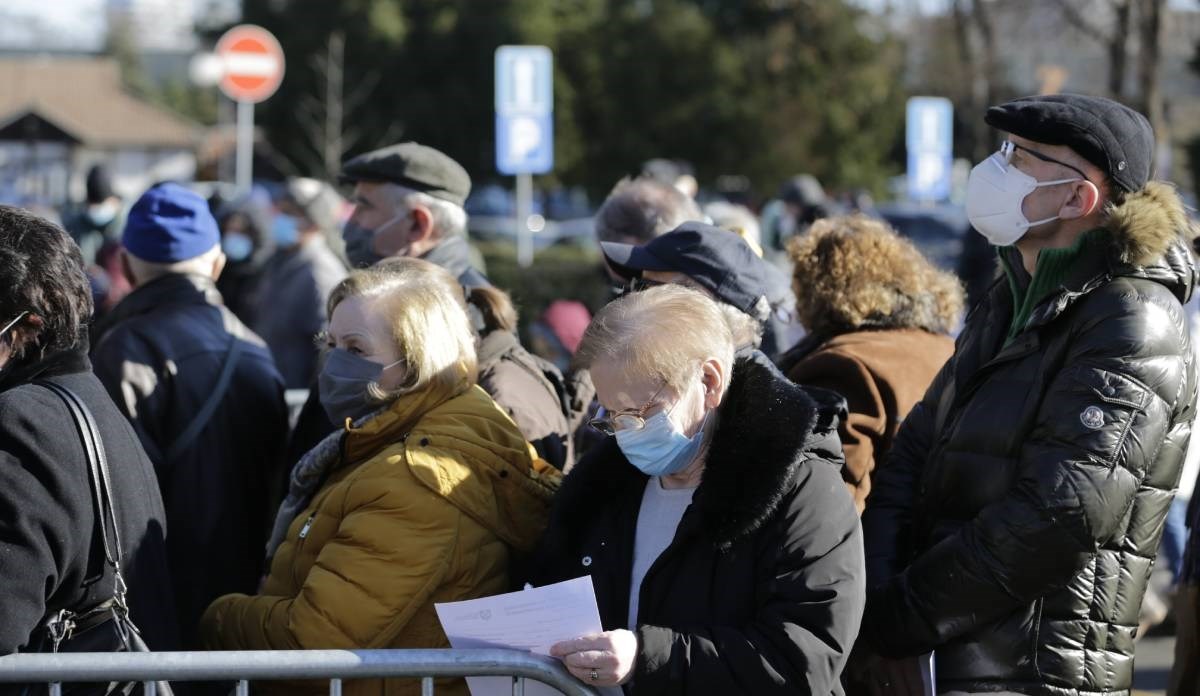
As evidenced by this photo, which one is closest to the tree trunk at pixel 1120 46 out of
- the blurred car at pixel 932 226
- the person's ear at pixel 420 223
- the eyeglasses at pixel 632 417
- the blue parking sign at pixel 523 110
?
the blurred car at pixel 932 226

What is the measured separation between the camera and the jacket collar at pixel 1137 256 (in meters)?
3.04

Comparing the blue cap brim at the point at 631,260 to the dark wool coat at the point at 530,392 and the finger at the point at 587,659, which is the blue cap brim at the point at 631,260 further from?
the finger at the point at 587,659

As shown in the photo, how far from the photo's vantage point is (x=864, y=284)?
13.5 feet

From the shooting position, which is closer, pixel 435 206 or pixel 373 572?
pixel 373 572

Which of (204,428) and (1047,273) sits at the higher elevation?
(1047,273)

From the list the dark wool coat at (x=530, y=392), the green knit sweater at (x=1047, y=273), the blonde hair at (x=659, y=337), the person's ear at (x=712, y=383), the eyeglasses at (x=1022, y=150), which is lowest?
the dark wool coat at (x=530, y=392)

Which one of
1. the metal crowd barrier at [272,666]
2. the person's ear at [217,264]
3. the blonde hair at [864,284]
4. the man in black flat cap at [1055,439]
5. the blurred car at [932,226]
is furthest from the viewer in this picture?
the blurred car at [932,226]

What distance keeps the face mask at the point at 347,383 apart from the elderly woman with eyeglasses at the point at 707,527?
2.06 ft

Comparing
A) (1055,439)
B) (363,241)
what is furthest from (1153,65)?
(1055,439)

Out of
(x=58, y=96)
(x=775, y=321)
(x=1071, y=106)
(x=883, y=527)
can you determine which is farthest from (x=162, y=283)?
(x=58, y=96)

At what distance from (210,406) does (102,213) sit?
7.32 metres

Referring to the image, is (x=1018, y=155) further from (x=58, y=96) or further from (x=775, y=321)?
(x=58, y=96)

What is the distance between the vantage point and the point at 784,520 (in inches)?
113

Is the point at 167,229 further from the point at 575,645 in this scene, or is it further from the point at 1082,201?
the point at 1082,201
